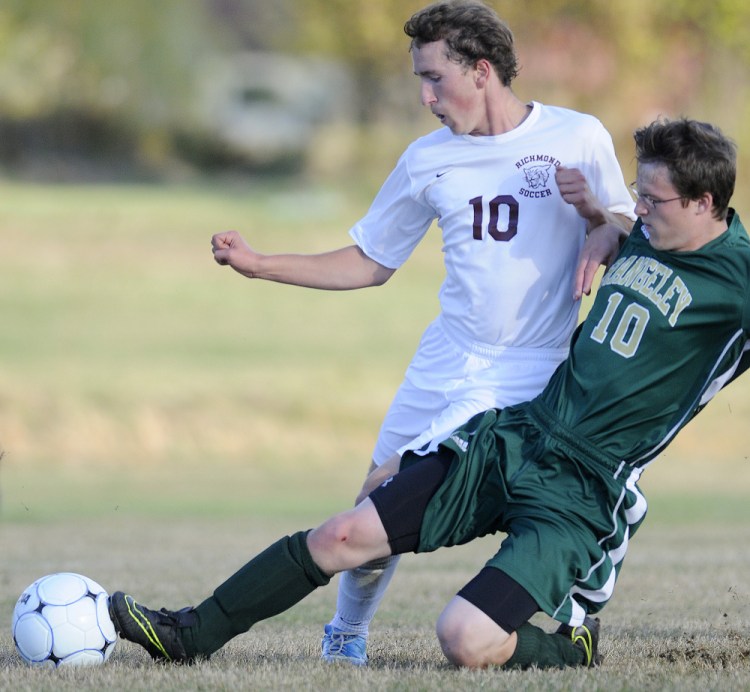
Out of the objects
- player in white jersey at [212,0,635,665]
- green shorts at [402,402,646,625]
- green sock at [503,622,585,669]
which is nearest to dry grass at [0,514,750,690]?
green sock at [503,622,585,669]

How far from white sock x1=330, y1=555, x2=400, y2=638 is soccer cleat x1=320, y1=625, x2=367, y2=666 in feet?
0.07

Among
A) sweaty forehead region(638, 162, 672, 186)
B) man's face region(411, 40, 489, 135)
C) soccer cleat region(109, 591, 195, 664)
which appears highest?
man's face region(411, 40, 489, 135)

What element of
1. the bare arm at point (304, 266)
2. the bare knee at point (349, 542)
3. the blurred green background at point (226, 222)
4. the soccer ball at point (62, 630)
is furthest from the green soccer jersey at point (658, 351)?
the blurred green background at point (226, 222)

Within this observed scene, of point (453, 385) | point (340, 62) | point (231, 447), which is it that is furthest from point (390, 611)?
point (340, 62)

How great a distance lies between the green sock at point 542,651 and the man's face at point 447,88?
1.94m

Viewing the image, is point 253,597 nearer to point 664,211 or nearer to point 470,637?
point 470,637

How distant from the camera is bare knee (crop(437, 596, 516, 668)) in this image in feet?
15.3

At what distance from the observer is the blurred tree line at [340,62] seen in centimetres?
3422

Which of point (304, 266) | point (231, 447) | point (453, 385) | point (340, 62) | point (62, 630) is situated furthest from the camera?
point (340, 62)

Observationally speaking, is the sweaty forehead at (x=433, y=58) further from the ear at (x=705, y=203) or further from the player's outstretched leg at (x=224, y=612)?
the player's outstretched leg at (x=224, y=612)

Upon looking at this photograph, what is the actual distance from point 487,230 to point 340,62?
49349 millimetres

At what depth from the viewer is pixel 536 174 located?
5270 mm

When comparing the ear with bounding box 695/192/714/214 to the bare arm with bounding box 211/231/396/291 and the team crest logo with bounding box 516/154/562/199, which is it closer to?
the team crest logo with bounding box 516/154/562/199

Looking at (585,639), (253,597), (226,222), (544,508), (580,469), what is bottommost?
(585,639)
